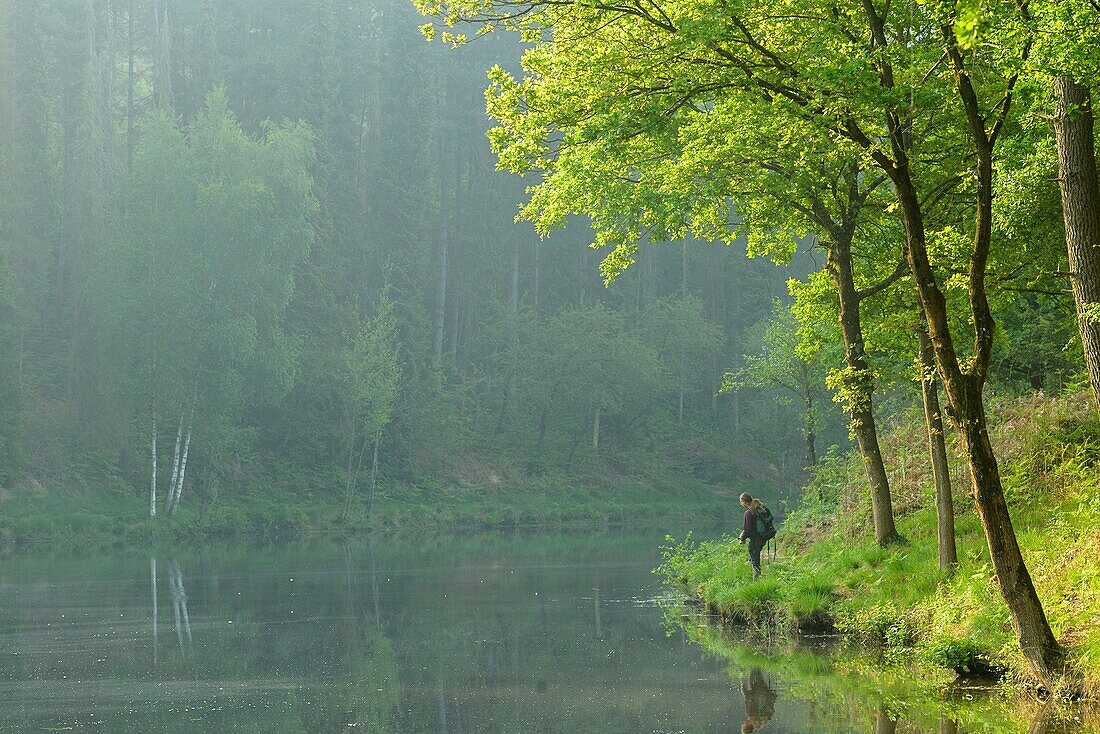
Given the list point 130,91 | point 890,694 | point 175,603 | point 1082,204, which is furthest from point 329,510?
point 1082,204

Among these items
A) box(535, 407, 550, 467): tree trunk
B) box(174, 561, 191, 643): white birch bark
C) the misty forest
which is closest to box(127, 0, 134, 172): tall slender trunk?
the misty forest

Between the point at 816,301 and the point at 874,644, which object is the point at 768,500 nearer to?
the point at 816,301

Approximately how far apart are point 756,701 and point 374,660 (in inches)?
217

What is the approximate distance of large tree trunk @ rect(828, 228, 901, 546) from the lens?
65.6 ft

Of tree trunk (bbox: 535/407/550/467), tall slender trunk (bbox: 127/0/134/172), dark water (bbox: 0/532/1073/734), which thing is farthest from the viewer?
tree trunk (bbox: 535/407/550/467)

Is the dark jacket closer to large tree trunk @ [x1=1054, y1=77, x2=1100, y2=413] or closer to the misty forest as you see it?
the misty forest

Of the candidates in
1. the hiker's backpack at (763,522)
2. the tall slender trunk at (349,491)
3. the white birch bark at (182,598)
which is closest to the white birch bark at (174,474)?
the tall slender trunk at (349,491)

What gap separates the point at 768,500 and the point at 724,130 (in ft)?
170

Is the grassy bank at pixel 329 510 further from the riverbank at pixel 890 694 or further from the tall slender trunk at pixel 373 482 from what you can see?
the riverbank at pixel 890 694

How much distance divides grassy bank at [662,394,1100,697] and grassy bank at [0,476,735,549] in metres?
27.0

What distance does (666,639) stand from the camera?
1812cm

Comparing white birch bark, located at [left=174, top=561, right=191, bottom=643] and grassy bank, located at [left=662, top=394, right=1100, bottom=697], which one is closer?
grassy bank, located at [left=662, top=394, right=1100, bottom=697]

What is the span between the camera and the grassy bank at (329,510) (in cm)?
4650

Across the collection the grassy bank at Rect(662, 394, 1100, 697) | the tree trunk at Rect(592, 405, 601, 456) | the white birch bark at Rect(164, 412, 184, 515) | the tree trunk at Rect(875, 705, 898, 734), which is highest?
the tree trunk at Rect(592, 405, 601, 456)
